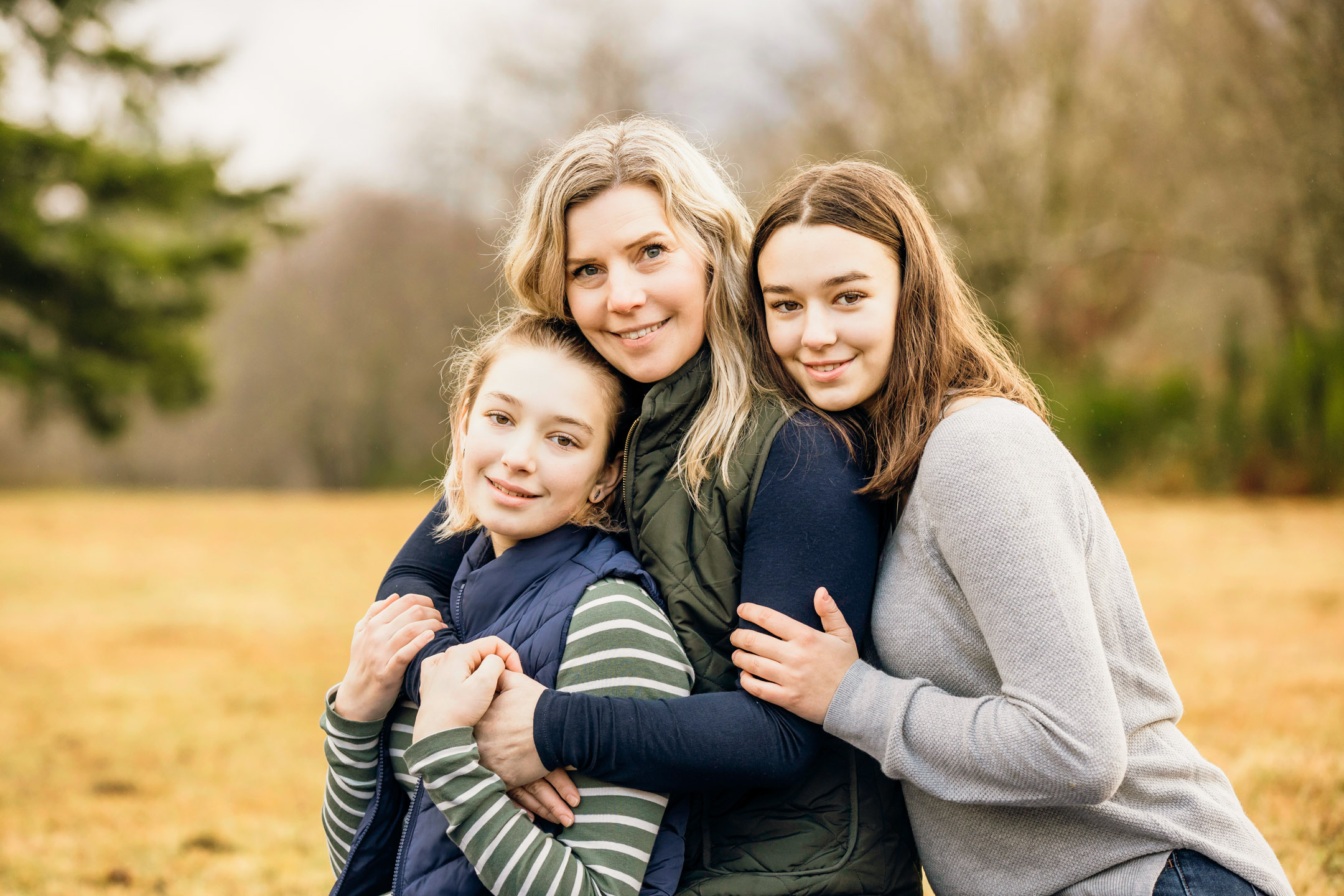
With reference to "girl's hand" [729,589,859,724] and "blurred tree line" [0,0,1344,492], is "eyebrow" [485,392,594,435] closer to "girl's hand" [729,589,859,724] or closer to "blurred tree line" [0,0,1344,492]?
"girl's hand" [729,589,859,724]

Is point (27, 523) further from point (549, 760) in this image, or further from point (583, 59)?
point (549, 760)

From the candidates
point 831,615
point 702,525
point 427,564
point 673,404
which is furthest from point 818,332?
point 427,564

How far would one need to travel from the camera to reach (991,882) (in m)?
1.88

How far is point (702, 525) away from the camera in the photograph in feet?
6.52

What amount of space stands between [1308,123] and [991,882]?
14449 mm

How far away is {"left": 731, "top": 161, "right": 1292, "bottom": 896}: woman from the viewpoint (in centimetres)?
168

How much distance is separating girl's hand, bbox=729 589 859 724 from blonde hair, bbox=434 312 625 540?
432 mm

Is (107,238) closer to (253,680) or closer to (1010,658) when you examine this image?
(253,680)

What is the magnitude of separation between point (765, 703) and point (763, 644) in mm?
114

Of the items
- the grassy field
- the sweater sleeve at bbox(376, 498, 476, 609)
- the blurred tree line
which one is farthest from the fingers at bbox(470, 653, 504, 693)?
the blurred tree line

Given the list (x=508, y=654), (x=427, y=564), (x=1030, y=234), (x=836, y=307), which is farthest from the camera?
(x=1030, y=234)

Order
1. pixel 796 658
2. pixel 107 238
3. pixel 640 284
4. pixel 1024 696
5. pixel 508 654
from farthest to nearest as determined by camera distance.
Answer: pixel 107 238 < pixel 640 284 < pixel 508 654 < pixel 796 658 < pixel 1024 696

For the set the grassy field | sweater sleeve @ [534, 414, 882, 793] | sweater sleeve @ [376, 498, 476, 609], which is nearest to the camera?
sweater sleeve @ [534, 414, 882, 793]

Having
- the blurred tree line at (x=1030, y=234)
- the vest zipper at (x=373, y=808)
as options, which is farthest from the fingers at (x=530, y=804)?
the blurred tree line at (x=1030, y=234)
